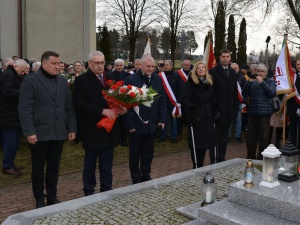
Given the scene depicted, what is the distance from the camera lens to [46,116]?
534cm

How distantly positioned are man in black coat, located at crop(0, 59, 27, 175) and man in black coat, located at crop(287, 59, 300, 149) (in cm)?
582

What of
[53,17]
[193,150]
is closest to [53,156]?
[193,150]

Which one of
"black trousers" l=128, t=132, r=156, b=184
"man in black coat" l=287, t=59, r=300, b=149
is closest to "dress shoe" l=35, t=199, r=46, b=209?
"black trousers" l=128, t=132, r=156, b=184

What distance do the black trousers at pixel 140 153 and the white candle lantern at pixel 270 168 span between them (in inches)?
90.4

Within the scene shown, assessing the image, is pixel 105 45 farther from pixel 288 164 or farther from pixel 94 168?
pixel 288 164

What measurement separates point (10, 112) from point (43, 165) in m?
2.36

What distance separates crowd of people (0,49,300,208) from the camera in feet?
17.6

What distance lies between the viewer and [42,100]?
5320mm

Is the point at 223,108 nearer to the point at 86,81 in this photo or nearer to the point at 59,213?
the point at 86,81

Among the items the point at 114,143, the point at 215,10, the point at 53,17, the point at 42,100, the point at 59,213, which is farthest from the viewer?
the point at 215,10

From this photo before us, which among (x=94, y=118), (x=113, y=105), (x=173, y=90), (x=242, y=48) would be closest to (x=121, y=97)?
(x=113, y=105)

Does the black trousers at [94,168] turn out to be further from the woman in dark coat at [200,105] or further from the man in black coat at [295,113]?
the man in black coat at [295,113]

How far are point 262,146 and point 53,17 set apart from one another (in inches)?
642

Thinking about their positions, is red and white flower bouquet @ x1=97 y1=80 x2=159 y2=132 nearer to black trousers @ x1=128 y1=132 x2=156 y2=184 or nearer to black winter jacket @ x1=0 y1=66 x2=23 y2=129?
black trousers @ x1=128 y1=132 x2=156 y2=184
